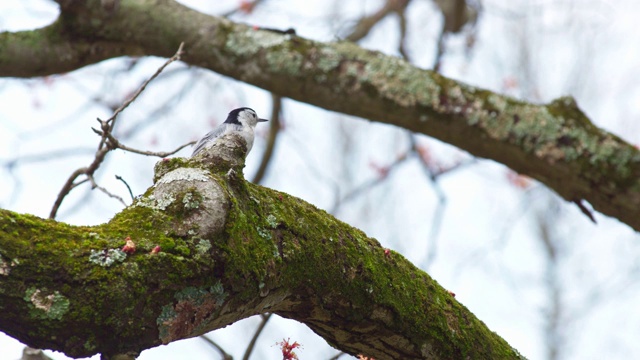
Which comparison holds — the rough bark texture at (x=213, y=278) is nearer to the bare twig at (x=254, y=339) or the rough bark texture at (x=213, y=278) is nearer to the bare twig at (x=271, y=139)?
the bare twig at (x=254, y=339)

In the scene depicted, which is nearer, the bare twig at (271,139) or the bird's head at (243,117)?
the bird's head at (243,117)

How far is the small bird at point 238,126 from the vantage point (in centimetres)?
304

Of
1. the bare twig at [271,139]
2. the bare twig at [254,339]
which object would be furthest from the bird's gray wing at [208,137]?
the bare twig at [271,139]

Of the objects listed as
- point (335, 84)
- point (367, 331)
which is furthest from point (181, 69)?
point (367, 331)

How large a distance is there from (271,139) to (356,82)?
3.67 ft

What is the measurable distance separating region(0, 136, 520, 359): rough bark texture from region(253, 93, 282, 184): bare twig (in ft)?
7.56

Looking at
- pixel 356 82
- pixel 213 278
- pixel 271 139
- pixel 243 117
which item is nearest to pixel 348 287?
pixel 213 278

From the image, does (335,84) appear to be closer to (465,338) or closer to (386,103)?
(386,103)

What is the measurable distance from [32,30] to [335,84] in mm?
1553

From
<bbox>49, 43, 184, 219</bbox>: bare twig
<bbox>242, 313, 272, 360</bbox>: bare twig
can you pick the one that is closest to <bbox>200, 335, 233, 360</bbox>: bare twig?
<bbox>242, 313, 272, 360</bbox>: bare twig

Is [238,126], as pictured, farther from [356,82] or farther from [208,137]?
[356,82]

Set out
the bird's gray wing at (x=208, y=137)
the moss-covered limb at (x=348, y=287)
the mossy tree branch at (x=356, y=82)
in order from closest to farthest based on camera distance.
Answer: the moss-covered limb at (x=348, y=287) < the bird's gray wing at (x=208, y=137) < the mossy tree branch at (x=356, y=82)

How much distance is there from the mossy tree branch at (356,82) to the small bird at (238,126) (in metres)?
0.27

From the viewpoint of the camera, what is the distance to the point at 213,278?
1511mm
